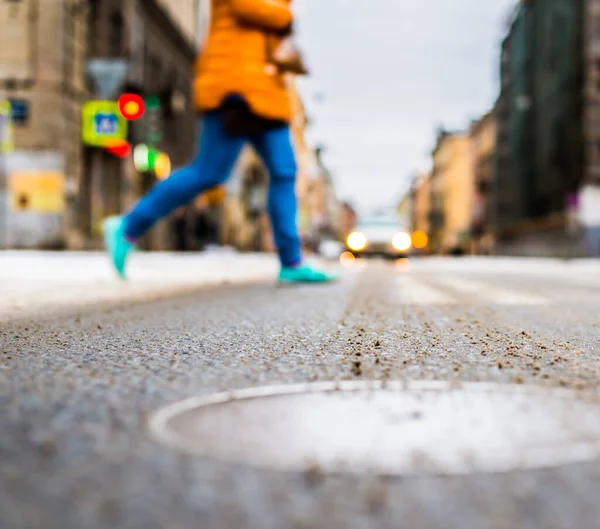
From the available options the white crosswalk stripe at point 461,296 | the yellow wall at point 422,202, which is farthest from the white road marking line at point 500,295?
the yellow wall at point 422,202

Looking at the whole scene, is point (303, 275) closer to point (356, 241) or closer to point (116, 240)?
point (116, 240)

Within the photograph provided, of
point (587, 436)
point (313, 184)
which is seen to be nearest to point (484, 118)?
point (313, 184)

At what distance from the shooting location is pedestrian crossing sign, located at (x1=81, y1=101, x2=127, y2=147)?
23750 mm

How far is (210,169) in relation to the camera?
7270 mm

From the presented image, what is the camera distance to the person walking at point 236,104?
7.07m

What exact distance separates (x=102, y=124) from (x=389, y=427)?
23.0 metres

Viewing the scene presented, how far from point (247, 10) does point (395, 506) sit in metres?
6.23

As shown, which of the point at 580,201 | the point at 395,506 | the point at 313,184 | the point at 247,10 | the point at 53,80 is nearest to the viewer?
the point at 395,506

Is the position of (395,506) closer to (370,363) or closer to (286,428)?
(286,428)

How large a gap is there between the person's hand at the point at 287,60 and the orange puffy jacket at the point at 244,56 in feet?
0.24

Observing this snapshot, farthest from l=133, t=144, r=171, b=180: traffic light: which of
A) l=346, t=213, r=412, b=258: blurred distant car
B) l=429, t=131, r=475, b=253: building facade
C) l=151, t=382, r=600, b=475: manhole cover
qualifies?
l=429, t=131, r=475, b=253: building facade

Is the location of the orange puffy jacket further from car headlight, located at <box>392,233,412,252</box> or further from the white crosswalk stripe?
car headlight, located at <box>392,233,412,252</box>

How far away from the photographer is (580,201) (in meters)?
41.5

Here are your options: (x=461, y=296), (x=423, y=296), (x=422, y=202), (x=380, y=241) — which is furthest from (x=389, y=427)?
(x=422, y=202)
